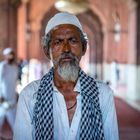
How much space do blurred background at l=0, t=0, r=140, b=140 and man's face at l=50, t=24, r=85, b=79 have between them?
727cm

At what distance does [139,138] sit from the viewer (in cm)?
902

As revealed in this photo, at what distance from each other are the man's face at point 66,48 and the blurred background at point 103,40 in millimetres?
7274

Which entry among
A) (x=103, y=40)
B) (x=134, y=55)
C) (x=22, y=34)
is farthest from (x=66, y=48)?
(x=103, y=40)

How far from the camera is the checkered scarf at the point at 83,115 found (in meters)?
2.79

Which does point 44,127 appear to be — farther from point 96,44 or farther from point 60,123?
point 96,44

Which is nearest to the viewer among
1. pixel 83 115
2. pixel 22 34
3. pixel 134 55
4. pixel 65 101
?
pixel 83 115

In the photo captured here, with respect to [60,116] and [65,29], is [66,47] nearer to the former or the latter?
[65,29]

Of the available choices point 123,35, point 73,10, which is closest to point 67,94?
point 73,10

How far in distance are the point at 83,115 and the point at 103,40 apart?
29226mm

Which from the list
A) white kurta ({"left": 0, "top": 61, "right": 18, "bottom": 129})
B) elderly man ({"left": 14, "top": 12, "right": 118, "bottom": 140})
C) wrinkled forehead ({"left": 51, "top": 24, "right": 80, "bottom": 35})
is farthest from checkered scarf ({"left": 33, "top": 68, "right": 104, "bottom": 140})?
white kurta ({"left": 0, "top": 61, "right": 18, "bottom": 129})

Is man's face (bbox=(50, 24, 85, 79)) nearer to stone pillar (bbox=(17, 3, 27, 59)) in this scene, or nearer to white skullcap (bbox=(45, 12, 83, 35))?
white skullcap (bbox=(45, 12, 83, 35))

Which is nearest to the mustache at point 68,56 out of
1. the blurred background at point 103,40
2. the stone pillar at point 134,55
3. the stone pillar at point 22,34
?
the blurred background at point 103,40

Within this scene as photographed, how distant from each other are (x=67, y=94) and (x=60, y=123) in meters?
0.21

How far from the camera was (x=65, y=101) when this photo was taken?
294 centimetres
